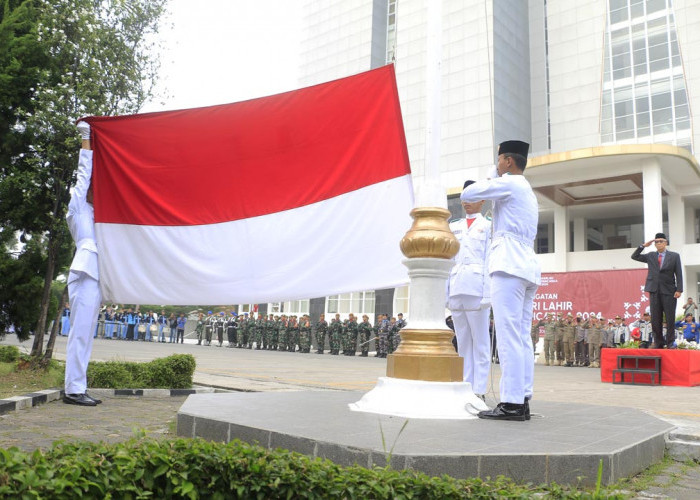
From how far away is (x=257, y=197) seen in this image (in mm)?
5031

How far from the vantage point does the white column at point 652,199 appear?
24.6 meters

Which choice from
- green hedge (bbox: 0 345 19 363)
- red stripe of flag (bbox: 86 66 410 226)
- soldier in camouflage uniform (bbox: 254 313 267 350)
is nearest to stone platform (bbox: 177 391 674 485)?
red stripe of flag (bbox: 86 66 410 226)

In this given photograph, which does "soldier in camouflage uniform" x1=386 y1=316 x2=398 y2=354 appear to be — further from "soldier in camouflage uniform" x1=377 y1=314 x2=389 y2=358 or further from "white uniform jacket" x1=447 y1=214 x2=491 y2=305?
"white uniform jacket" x1=447 y1=214 x2=491 y2=305

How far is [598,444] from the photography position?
10.9ft

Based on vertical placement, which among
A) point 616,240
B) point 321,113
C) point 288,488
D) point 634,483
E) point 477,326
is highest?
point 616,240

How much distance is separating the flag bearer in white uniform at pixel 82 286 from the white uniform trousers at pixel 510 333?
3.45 meters

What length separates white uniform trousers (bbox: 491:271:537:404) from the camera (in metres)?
4.11

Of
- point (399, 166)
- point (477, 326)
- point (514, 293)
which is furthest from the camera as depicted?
point (477, 326)

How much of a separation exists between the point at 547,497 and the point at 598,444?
5.05 feet

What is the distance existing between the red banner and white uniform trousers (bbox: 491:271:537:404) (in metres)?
18.0

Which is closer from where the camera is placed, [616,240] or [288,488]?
[288,488]

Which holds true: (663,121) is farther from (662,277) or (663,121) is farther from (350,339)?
(662,277)

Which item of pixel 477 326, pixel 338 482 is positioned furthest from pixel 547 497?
pixel 477 326

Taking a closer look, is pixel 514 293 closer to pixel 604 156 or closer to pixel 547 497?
pixel 547 497
